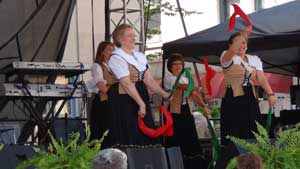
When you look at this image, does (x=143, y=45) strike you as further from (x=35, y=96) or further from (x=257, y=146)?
(x=257, y=146)

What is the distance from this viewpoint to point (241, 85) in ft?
19.1

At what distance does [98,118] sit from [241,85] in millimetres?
1270

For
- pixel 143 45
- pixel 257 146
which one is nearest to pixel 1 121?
pixel 143 45

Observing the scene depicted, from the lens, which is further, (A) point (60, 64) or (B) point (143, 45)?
(B) point (143, 45)

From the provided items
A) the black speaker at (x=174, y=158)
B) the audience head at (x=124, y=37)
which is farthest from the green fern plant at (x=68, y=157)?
the audience head at (x=124, y=37)

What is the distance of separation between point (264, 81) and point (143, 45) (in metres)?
3.07

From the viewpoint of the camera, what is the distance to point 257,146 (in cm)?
413

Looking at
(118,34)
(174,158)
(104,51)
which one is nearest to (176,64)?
(104,51)

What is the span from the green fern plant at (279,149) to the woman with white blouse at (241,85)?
162cm

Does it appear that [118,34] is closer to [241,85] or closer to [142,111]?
→ [142,111]

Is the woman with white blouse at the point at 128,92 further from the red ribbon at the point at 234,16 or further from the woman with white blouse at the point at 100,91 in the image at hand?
the red ribbon at the point at 234,16

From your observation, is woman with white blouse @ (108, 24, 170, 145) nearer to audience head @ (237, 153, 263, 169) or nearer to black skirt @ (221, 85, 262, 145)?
black skirt @ (221, 85, 262, 145)

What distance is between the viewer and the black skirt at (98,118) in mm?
6082

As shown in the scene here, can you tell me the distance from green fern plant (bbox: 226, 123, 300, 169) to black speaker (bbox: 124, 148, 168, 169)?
52cm
